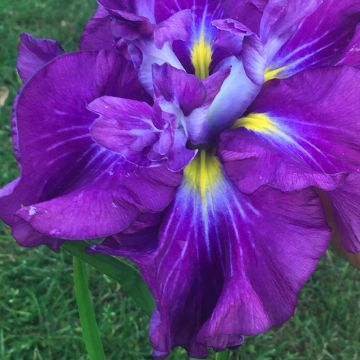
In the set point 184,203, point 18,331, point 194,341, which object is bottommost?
point 18,331

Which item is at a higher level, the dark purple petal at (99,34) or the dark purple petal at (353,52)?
the dark purple petal at (99,34)

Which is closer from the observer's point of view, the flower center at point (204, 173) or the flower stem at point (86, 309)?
the flower center at point (204, 173)

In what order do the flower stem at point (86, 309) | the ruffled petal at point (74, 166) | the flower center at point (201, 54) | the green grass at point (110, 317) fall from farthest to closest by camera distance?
the green grass at point (110, 317)
the flower stem at point (86, 309)
the flower center at point (201, 54)
the ruffled petal at point (74, 166)

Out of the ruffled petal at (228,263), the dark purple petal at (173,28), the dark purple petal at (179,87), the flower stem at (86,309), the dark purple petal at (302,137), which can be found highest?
the dark purple petal at (173,28)

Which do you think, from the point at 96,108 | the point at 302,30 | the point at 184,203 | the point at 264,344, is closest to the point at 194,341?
the point at 184,203

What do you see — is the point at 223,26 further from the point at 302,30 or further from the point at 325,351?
the point at 325,351

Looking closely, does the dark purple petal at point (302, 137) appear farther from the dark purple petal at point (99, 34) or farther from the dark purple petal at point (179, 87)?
the dark purple petal at point (99, 34)

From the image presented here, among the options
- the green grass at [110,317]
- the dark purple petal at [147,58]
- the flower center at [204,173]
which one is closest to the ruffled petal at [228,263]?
the flower center at [204,173]
